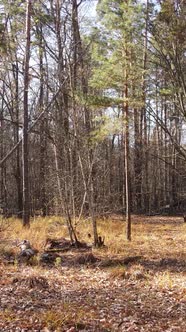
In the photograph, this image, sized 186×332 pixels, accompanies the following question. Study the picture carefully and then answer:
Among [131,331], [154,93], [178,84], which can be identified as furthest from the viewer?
[154,93]

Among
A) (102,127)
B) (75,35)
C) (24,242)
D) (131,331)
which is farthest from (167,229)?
(131,331)

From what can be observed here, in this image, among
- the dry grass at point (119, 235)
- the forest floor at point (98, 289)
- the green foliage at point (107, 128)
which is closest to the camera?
the forest floor at point (98, 289)

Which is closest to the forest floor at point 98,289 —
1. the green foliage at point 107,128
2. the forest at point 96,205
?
the forest at point 96,205

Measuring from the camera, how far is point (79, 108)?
39.1 ft

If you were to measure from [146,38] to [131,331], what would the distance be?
321 inches

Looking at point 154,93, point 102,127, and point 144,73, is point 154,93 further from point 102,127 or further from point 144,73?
point 102,127

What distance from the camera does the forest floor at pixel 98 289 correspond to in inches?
206

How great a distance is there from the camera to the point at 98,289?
279 inches

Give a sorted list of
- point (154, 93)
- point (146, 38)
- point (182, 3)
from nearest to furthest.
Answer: point (182, 3) → point (146, 38) → point (154, 93)

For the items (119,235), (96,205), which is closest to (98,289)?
(96,205)

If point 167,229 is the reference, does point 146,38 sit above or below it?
above

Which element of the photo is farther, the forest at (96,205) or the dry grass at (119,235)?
the dry grass at (119,235)

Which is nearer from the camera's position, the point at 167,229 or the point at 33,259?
the point at 33,259

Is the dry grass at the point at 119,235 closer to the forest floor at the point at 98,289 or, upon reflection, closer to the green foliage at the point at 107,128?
the forest floor at the point at 98,289
